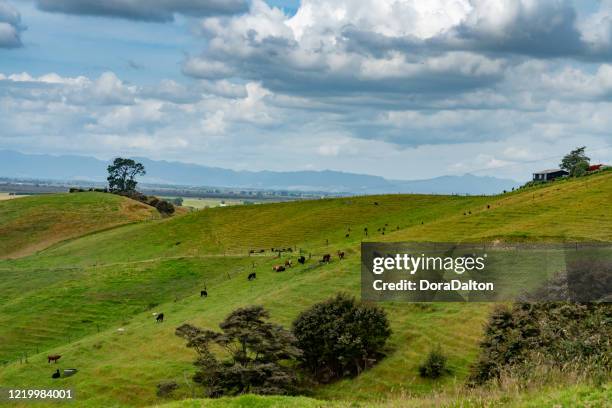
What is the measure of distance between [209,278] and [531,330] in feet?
167

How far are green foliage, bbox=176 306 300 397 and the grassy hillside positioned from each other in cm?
9300

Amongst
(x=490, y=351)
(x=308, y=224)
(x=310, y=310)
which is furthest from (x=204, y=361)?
(x=308, y=224)

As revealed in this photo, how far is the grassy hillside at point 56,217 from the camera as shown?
5089 inches

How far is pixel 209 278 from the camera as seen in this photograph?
3157 inches

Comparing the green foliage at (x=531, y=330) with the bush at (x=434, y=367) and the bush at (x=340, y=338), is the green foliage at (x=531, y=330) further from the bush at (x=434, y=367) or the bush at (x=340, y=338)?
the bush at (x=340, y=338)

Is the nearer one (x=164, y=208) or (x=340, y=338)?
(x=340, y=338)

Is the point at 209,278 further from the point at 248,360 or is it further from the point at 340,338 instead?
the point at 248,360

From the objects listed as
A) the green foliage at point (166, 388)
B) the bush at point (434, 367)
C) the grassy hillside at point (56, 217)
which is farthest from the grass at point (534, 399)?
the grassy hillside at point (56, 217)

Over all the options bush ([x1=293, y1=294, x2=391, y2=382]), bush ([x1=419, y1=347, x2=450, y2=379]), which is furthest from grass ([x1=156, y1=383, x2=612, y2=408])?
bush ([x1=293, y1=294, x2=391, y2=382])

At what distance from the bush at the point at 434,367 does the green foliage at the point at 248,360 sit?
7.49m

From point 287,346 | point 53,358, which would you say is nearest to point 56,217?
point 53,358

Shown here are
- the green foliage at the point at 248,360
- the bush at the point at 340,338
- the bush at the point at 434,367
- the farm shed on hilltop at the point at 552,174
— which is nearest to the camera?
the green foliage at the point at 248,360

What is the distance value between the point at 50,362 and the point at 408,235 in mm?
44472

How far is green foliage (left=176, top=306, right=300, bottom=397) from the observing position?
3738cm
